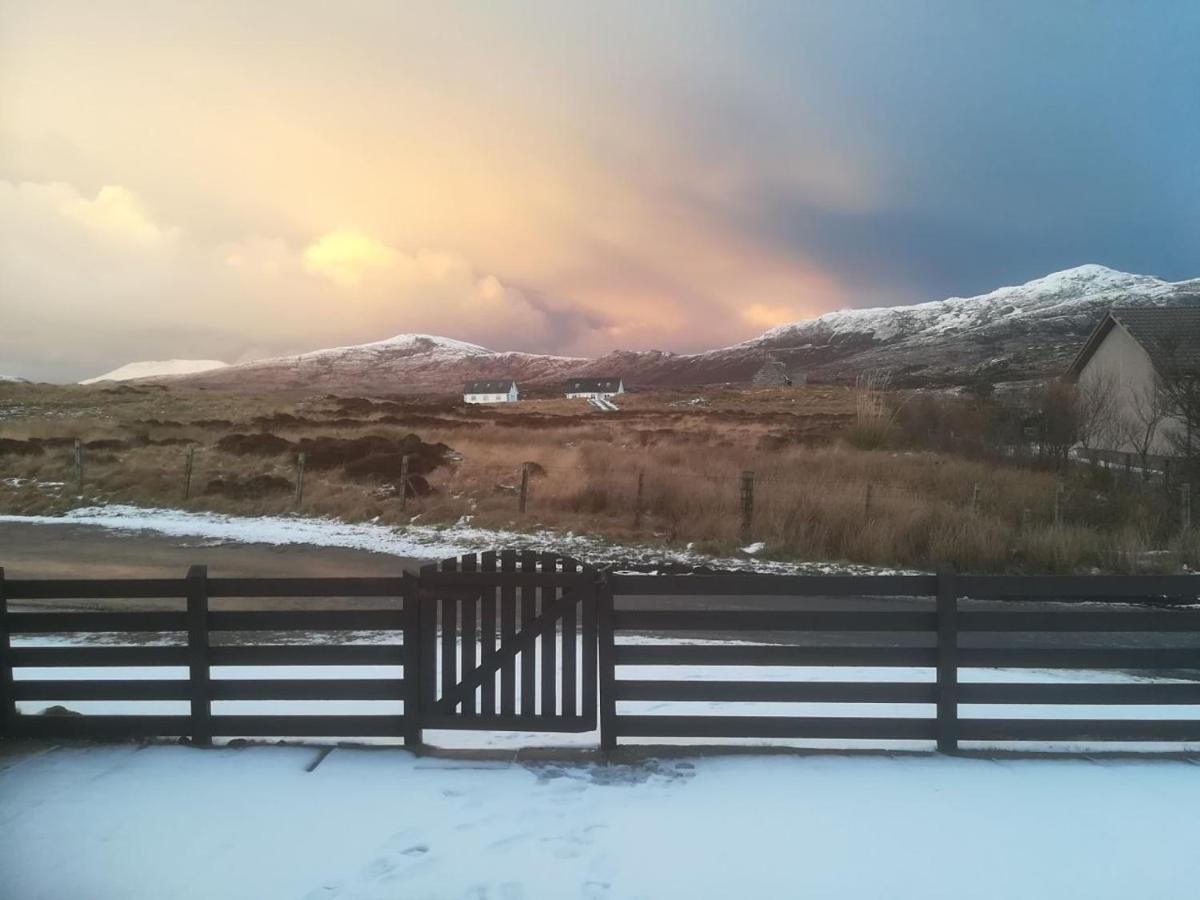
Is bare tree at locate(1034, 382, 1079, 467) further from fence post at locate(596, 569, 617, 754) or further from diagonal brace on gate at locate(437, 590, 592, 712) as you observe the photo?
diagonal brace on gate at locate(437, 590, 592, 712)

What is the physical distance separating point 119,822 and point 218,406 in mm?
54843

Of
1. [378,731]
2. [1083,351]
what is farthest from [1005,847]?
[1083,351]

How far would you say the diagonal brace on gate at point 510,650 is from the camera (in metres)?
4.59

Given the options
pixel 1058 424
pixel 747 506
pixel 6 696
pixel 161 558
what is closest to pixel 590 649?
pixel 6 696

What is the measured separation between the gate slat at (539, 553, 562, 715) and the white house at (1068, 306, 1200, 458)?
1753cm

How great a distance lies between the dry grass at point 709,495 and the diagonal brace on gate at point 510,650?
8599 mm

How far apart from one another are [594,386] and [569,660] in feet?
334

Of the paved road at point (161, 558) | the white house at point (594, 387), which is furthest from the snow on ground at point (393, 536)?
the white house at point (594, 387)

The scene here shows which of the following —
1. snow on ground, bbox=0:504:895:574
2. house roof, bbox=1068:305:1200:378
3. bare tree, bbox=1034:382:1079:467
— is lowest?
snow on ground, bbox=0:504:895:574

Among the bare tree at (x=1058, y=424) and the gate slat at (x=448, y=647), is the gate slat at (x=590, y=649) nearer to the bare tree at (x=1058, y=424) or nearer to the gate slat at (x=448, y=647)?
the gate slat at (x=448, y=647)

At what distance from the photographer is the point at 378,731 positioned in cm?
466

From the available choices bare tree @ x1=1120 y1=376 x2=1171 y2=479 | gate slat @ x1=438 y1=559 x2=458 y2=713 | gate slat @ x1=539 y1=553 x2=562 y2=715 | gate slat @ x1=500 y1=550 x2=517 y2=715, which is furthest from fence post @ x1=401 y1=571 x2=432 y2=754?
bare tree @ x1=1120 y1=376 x2=1171 y2=479

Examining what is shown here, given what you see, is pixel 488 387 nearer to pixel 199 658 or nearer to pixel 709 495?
pixel 709 495

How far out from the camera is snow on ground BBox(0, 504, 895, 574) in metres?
12.1
